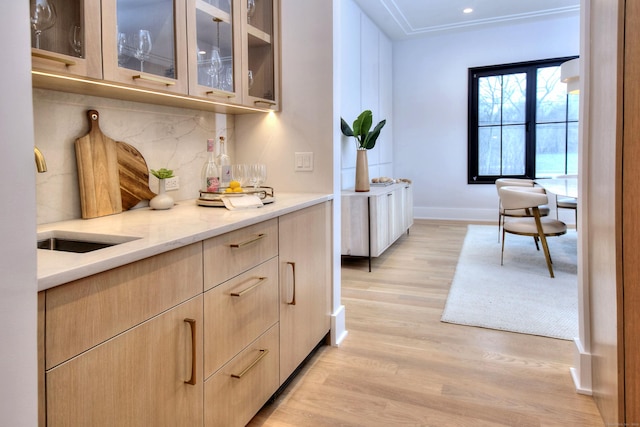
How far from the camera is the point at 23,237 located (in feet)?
2.42

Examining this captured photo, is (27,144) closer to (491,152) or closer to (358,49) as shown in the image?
(358,49)

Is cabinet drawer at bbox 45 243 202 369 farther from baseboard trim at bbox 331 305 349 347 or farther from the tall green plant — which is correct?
the tall green plant

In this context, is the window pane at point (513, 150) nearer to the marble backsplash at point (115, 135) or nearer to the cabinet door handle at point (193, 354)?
the marble backsplash at point (115, 135)

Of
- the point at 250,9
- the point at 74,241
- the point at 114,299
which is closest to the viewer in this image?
the point at 114,299

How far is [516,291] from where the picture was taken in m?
3.41

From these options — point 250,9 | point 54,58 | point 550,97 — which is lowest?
point 54,58

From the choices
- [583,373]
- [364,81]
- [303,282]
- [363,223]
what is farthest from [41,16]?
[364,81]

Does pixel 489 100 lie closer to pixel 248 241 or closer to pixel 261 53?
pixel 261 53

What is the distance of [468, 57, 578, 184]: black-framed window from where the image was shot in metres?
6.33

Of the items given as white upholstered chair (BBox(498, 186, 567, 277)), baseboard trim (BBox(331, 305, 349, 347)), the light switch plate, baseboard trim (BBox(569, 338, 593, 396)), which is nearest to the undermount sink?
the light switch plate

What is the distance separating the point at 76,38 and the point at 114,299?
2.69ft

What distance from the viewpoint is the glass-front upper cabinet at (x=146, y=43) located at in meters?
1.40

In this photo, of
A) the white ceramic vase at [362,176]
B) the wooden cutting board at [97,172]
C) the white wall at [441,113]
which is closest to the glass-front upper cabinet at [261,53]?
the wooden cutting board at [97,172]

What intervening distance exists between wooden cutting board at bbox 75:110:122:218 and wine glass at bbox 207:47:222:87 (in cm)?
50
